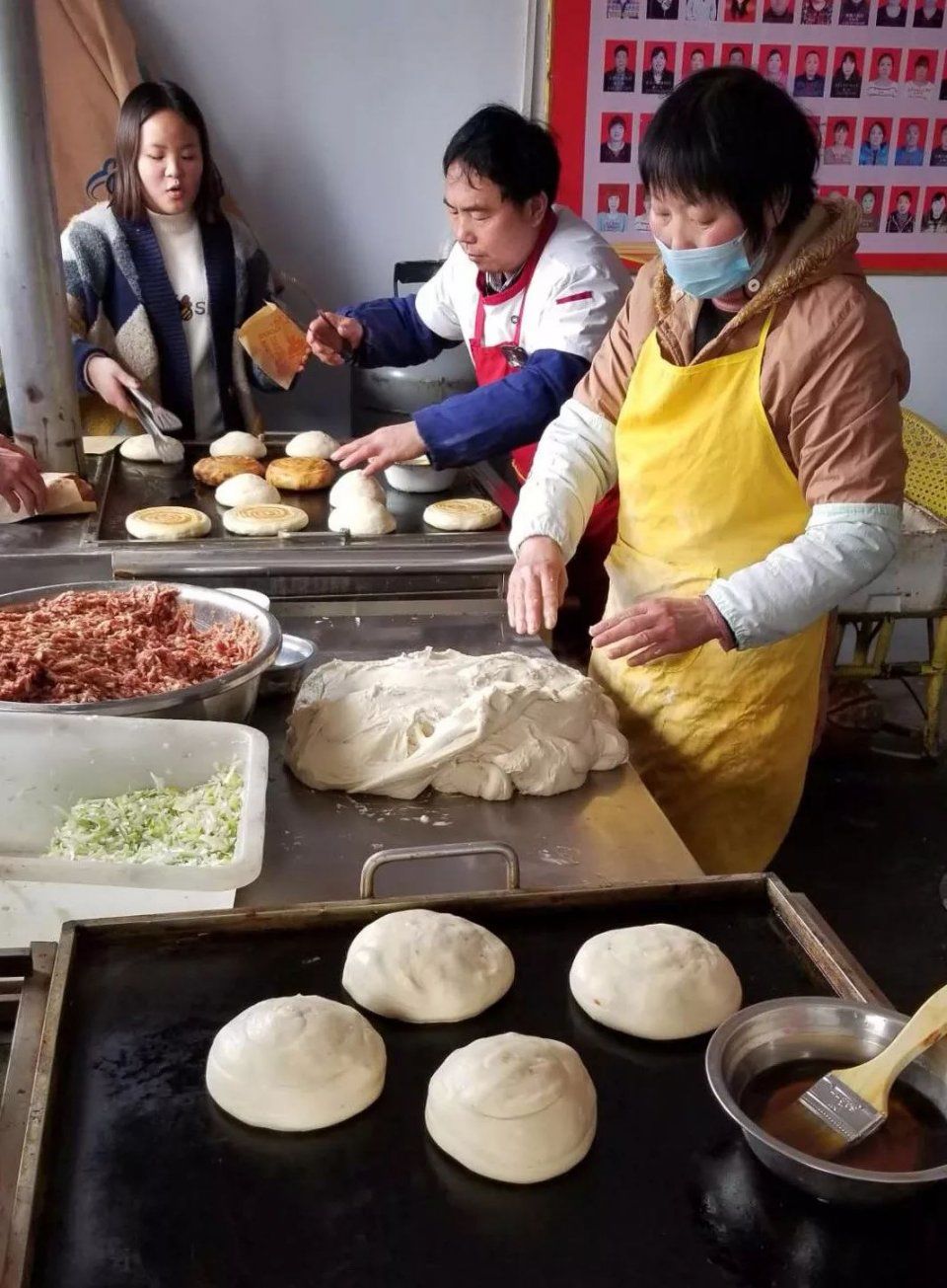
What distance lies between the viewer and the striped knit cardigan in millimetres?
3398

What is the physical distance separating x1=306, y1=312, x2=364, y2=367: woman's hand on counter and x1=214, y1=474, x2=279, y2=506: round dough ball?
58 centimetres

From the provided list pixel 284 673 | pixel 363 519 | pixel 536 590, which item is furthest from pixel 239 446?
pixel 536 590

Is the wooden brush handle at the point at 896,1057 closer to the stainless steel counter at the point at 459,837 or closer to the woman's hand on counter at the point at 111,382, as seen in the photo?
the stainless steel counter at the point at 459,837

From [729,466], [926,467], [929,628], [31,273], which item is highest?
[31,273]

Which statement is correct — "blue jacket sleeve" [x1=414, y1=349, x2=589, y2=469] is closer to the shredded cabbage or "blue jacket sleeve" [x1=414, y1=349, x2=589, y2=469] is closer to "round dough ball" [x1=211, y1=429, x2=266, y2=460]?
"round dough ball" [x1=211, y1=429, x2=266, y2=460]

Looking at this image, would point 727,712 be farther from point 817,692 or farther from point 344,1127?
point 344,1127

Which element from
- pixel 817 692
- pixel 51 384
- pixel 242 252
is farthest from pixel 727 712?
pixel 242 252

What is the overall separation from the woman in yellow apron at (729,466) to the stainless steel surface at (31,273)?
129cm

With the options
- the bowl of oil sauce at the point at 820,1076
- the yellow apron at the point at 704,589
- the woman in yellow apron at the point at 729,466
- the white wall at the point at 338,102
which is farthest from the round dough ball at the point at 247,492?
the bowl of oil sauce at the point at 820,1076

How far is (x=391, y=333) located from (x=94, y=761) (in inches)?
82.2

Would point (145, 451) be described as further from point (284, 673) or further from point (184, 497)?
point (284, 673)

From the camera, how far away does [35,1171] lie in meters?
0.90

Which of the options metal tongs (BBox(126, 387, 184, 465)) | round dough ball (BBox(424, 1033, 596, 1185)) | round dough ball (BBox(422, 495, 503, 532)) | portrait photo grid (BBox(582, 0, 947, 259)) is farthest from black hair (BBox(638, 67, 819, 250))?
portrait photo grid (BBox(582, 0, 947, 259))

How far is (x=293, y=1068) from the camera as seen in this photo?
1017 mm
